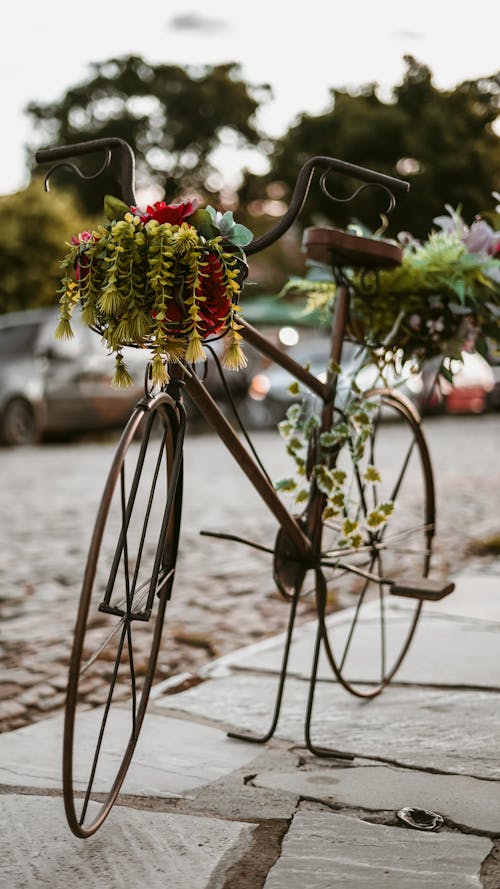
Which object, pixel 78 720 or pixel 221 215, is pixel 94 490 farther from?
pixel 221 215

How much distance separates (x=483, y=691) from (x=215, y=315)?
1786mm

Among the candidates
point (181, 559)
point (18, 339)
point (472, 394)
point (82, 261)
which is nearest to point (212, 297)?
point (82, 261)

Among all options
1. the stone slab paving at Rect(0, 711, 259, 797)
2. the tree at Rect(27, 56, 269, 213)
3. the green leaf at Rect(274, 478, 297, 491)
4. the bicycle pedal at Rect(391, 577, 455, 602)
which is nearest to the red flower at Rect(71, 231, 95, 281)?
the green leaf at Rect(274, 478, 297, 491)

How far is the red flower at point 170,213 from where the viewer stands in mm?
2355

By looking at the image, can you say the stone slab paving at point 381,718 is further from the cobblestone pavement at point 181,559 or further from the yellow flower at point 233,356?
the yellow flower at point 233,356

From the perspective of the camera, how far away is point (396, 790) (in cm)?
272

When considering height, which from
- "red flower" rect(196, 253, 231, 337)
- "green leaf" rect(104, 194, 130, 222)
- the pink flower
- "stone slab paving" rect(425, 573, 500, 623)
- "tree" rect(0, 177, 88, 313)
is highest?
"tree" rect(0, 177, 88, 313)

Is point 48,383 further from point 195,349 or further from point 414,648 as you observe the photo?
point 195,349

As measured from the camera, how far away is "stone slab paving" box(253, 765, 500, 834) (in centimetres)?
256

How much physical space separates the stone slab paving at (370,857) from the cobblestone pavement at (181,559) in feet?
3.94

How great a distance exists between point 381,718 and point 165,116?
44728 mm

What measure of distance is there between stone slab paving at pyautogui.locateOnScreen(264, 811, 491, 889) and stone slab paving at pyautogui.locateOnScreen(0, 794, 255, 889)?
121 millimetres

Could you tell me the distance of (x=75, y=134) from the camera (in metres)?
45.7

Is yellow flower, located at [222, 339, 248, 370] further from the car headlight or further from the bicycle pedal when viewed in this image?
the car headlight
